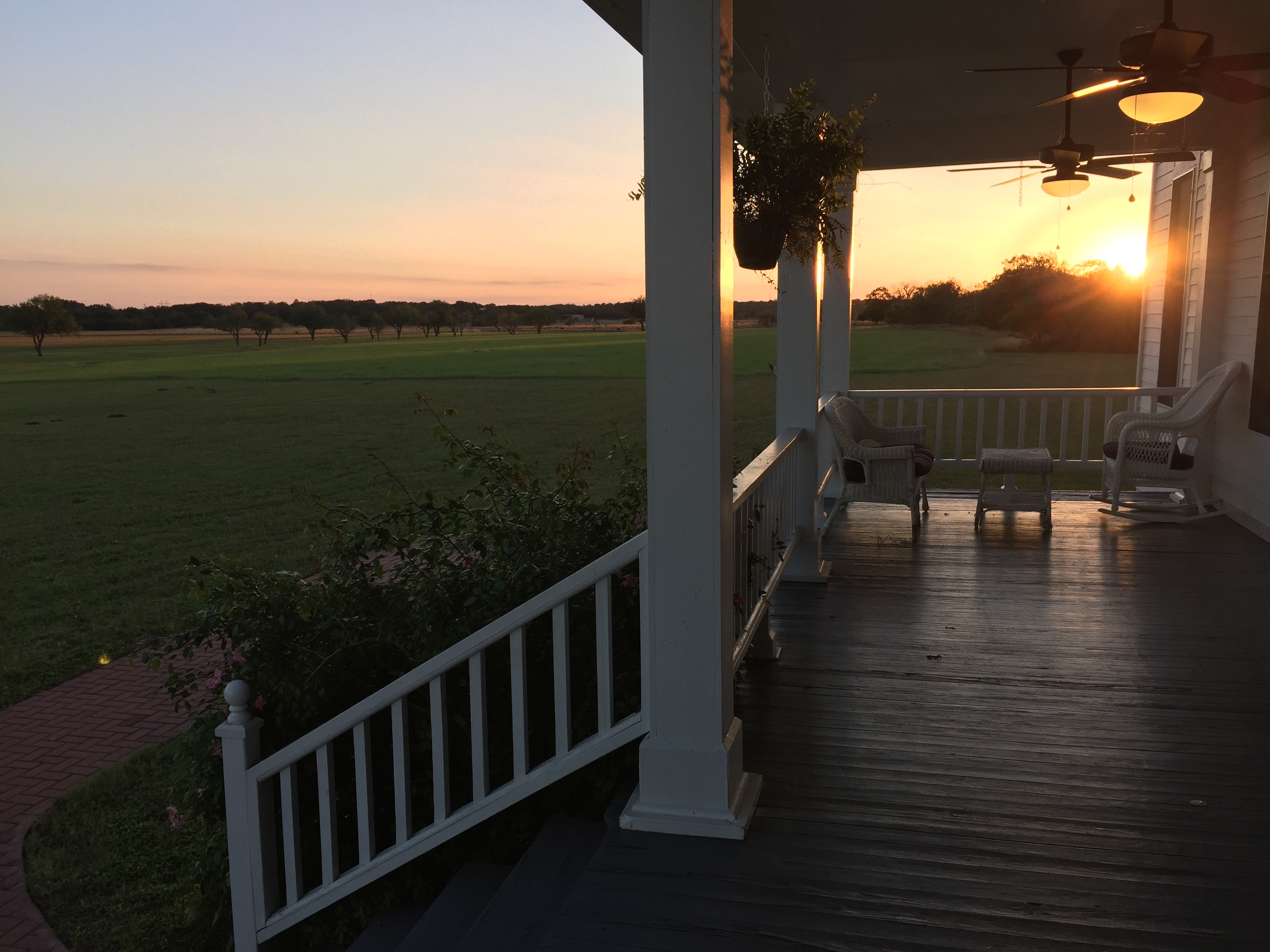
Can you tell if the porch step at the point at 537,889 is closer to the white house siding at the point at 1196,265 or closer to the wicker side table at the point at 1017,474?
the wicker side table at the point at 1017,474

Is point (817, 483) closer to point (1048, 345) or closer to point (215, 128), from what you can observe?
point (1048, 345)

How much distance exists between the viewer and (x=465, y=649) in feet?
8.19

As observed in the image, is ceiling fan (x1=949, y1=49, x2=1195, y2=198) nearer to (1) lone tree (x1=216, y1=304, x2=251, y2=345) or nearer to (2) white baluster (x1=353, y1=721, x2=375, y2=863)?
(2) white baluster (x1=353, y1=721, x2=375, y2=863)

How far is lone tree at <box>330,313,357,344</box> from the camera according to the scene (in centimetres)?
3139

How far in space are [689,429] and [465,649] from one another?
2.73 ft

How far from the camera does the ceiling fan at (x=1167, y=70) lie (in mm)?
3736

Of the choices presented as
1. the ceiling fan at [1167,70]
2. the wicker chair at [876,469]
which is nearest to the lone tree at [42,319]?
the wicker chair at [876,469]

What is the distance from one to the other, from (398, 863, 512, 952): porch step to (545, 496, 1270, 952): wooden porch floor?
1.62ft

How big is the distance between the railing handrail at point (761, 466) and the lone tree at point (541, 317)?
22.2 metres

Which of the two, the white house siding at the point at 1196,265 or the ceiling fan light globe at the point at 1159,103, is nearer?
the ceiling fan light globe at the point at 1159,103

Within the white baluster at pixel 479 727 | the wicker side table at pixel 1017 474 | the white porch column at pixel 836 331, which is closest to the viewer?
the white baluster at pixel 479 727

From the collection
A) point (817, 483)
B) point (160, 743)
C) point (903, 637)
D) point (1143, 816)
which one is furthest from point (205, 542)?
point (1143, 816)

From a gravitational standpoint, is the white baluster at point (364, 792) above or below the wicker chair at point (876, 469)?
below

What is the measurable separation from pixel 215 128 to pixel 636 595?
27526 millimetres
